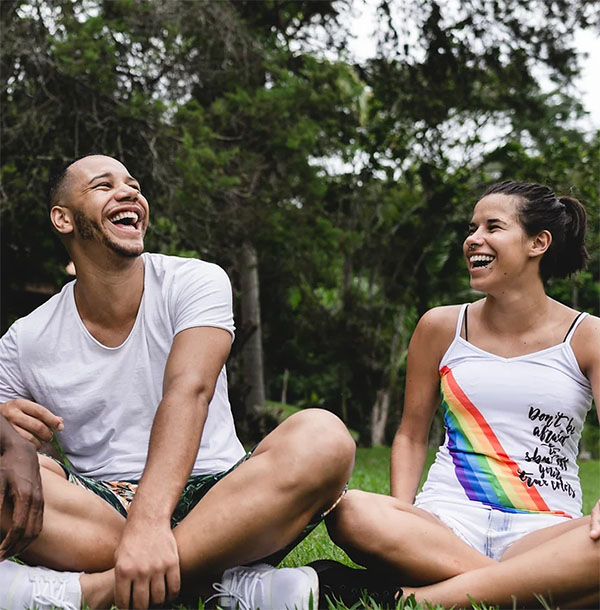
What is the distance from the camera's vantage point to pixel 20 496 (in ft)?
7.03

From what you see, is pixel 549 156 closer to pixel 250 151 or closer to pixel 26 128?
pixel 250 151

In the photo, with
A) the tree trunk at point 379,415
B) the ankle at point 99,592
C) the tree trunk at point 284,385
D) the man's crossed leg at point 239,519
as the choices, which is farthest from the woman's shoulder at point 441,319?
the tree trunk at point 284,385

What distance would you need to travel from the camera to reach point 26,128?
9297mm

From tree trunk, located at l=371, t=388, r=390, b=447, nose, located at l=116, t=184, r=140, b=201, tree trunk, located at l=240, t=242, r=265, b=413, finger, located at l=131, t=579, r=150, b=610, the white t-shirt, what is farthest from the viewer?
tree trunk, located at l=371, t=388, r=390, b=447

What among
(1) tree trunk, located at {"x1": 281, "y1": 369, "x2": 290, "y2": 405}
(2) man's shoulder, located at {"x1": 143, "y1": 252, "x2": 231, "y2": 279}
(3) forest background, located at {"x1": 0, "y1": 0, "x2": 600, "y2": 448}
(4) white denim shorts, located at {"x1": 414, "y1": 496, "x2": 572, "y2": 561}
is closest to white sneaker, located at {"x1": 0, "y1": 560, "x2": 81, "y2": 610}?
(2) man's shoulder, located at {"x1": 143, "y1": 252, "x2": 231, "y2": 279}

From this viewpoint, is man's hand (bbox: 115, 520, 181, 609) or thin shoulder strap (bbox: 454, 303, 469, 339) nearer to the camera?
man's hand (bbox: 115, 520, 181, 609)

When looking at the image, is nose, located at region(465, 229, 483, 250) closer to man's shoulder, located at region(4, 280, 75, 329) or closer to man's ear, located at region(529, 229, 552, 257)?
man's ear, located at region(529, 229, 552, 257)

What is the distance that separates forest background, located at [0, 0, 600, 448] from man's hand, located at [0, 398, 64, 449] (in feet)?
16.3

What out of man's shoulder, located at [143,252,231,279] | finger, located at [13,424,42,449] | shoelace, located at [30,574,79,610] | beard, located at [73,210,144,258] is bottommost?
shoelace, located at [30,574,79,610]

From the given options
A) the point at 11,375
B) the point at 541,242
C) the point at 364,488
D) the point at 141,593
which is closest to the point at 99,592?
the point at 141,593

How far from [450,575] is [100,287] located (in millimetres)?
1489

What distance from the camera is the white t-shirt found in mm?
2699

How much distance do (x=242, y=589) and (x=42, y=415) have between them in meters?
0.81

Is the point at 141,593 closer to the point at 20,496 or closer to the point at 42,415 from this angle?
the point at 20,496
